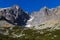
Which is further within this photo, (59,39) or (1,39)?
(1,39)

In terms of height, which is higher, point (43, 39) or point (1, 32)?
point (1, 32)

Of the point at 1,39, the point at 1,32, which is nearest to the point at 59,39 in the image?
the point at 1,39

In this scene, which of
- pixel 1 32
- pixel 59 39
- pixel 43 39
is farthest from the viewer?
pixel 1 32

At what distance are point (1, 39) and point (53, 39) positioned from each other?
529 inches

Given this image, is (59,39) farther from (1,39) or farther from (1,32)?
(1,32)

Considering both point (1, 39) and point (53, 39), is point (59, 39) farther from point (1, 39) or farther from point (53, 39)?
point (1, 39)

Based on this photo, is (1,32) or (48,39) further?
(1,32)

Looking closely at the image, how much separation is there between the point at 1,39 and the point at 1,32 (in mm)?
13052

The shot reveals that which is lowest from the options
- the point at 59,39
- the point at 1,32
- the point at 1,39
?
the point at 59,39

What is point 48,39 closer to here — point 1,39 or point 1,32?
point 1,39

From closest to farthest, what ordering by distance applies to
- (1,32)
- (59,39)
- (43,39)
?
(59,39)
(43,39)
(1,32)

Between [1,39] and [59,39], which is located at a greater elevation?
[1,39]

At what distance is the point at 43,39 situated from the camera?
49.2 m

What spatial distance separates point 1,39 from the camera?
50094 mm
